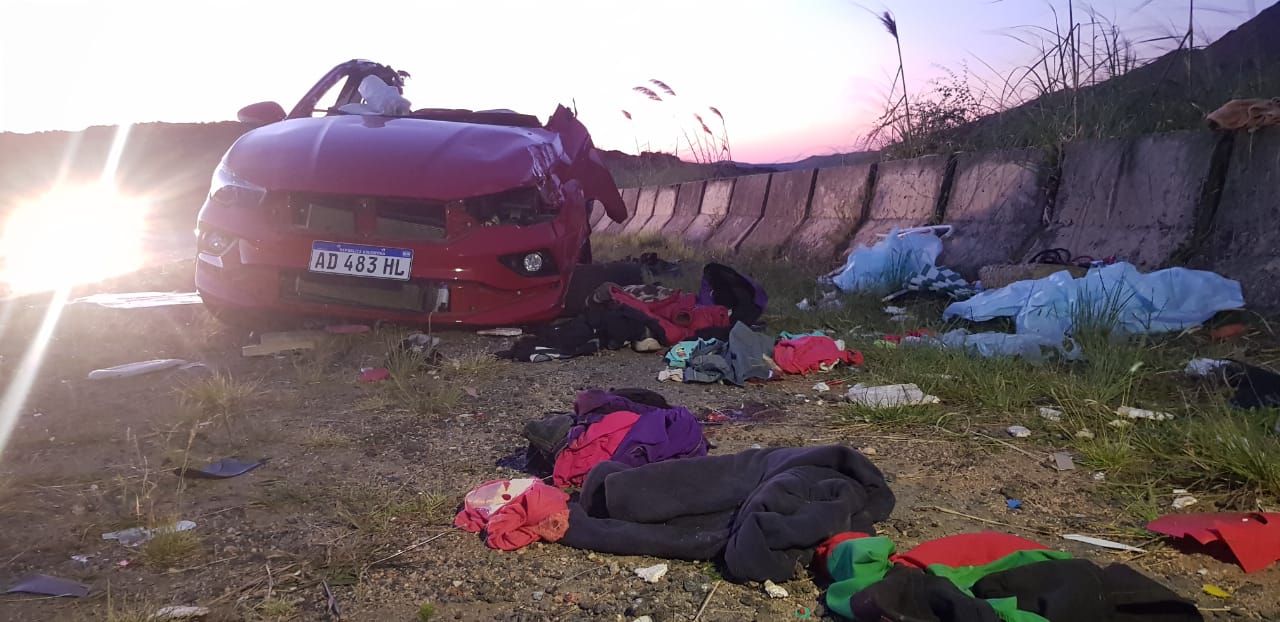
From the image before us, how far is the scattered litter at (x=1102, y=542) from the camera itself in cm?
185

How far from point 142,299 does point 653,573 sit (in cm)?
506

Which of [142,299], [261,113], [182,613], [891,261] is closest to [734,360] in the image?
[891,261]

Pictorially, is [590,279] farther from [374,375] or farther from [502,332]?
[374,375]

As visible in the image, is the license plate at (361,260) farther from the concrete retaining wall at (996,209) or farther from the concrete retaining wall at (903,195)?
the concrete retaining wall at (903,195)

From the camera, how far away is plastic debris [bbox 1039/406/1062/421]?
8.95 feet

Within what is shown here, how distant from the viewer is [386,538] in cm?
200

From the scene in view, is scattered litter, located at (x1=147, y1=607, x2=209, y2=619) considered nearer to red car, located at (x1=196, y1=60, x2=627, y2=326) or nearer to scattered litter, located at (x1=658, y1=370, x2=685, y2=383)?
scattered litter, located at (x1=658, y1=370, x2=685, y2=383)

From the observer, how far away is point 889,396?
3043 millimetres

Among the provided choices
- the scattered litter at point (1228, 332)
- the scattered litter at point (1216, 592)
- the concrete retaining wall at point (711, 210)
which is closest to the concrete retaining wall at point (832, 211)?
the concrete retaining wall at point (711, 210)

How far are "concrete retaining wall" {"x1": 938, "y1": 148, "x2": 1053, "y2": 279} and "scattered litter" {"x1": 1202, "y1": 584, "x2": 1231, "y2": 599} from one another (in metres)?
3.74

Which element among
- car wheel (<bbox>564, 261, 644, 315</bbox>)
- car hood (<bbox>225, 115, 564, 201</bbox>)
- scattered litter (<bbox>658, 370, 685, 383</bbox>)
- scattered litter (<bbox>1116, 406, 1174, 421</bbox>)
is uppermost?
car hood (<bbox>225, 115, 564, 201</bbox>)

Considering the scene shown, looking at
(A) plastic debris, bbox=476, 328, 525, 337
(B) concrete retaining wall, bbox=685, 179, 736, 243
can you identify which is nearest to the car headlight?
(A) plastic debris, bbox=476, 328, 525, 337

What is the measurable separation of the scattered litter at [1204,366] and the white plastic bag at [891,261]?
2.20m

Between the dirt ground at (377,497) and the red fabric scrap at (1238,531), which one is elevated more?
the red fabric scrap at (1238,531)
